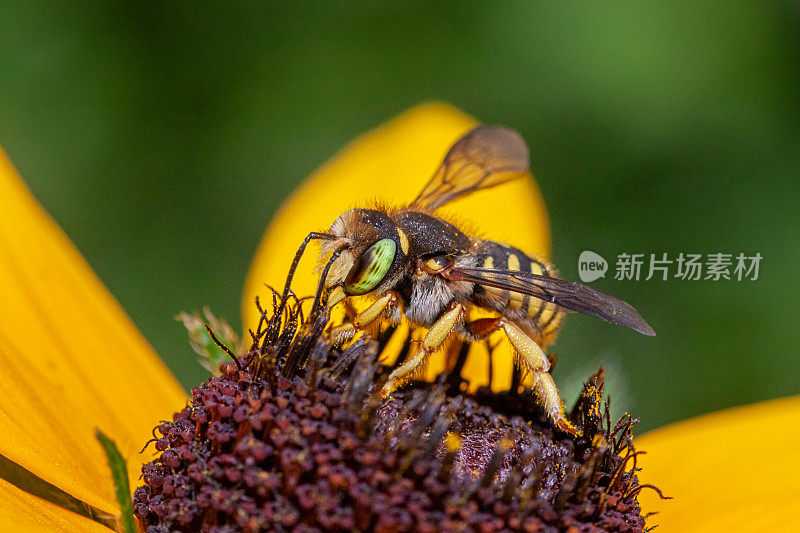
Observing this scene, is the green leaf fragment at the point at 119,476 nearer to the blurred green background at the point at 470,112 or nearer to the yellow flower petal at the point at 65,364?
the yellow flower petal at the point at 65,364

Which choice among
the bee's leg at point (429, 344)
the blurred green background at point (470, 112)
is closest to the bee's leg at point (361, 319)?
the bee's leg at point (429, 344)

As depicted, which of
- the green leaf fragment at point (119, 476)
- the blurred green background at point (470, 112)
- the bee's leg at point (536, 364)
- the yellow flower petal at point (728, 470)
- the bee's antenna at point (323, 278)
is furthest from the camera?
the blurred green background at point (470, 112)

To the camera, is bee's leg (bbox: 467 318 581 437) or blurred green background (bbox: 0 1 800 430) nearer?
bee's leg (bbox: 467 318 581 437)

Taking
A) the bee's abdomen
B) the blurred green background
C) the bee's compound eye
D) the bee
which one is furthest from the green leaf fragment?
the blurred green background

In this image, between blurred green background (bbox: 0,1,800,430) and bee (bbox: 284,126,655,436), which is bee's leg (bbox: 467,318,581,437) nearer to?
bee (bbox: 284,126,655,436)

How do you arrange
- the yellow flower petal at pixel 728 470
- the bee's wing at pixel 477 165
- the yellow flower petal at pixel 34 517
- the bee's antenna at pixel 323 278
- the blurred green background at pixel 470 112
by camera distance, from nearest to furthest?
the yellow flower petal at pixel 34 517 < the bee's antenna at pixel 323 278 < the yellow flower petal at pixel 728 470 < the bee's wing at pixel 477 165 < the blurred green background at pixel 470 112

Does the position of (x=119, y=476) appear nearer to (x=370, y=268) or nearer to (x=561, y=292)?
(x=370, y=268)

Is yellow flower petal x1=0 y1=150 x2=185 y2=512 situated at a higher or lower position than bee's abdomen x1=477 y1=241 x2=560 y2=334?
lower
